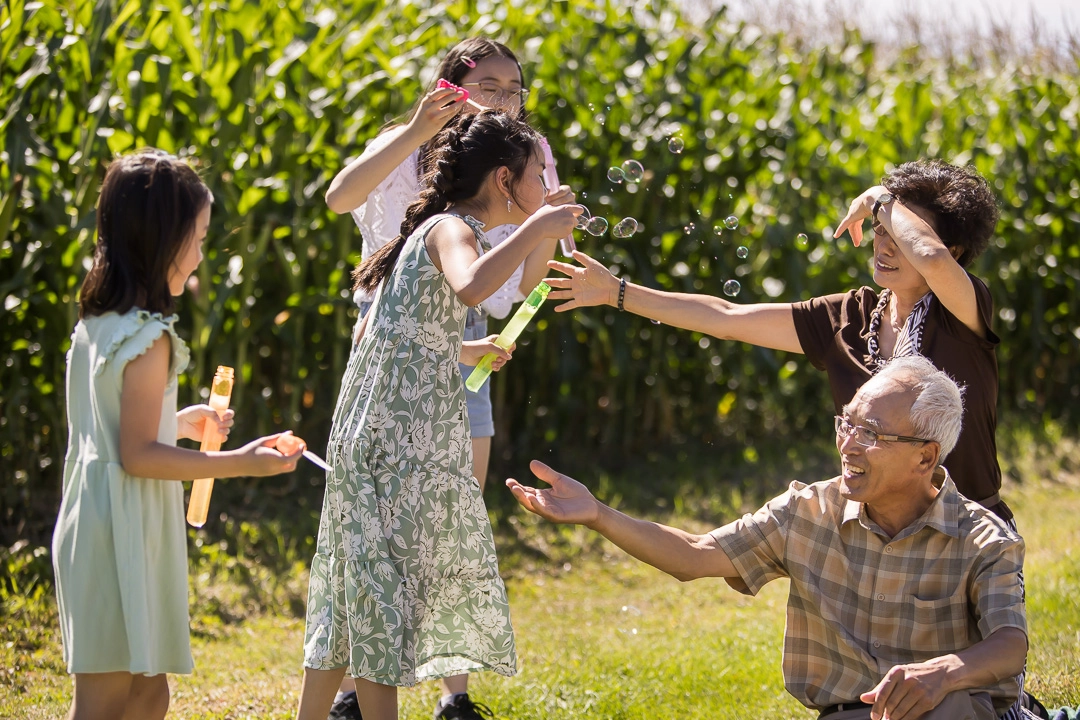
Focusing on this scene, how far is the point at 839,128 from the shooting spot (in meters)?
6.98

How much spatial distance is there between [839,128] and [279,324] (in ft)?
12.3

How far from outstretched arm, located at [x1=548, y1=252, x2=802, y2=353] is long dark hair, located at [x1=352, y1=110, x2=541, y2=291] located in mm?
445

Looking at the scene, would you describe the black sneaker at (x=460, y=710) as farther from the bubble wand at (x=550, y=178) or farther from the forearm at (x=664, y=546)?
the bubble wand at (x=550, y=178)

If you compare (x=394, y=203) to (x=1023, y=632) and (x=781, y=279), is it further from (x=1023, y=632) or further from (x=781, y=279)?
(x=781, y=279)

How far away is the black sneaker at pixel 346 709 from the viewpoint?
3.12 m

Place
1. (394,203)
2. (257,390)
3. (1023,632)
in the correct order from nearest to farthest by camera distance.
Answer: (1023,632)
(394,203)
(257,390)

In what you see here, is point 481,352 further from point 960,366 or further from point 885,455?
point 960,366

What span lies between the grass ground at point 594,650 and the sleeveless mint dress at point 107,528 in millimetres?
1095

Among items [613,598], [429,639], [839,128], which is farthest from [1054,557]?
[429,639]

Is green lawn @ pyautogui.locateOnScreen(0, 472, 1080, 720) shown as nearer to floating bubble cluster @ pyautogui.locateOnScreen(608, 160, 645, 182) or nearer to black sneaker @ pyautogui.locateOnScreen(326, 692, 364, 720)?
black sneaker @ pyautogui.locateOnScreen(326, 692, 364, 720)

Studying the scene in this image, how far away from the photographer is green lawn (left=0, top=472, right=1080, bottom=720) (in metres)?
3.40

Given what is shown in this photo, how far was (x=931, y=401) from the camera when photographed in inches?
96.1

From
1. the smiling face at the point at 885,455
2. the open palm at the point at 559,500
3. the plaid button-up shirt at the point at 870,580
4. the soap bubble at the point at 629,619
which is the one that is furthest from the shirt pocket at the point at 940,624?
the soap bubble at the point at 629,619

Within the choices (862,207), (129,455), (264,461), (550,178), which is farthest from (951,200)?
(129,455)
